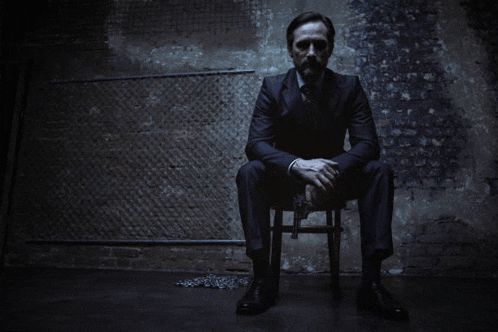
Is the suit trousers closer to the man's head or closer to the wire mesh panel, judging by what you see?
the man's head

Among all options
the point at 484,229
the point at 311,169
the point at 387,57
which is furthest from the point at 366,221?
the point at 387,57

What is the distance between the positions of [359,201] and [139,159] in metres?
2.46

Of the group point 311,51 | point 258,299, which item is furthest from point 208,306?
point 311,51

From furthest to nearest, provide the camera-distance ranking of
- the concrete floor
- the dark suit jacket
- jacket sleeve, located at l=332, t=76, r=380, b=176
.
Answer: the dark suit jacket < jacket sleeve, located at l=332, t=76, r=380, b=176 < the concrete floor

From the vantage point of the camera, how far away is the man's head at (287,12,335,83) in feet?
6.73

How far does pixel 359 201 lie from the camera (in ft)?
5.72

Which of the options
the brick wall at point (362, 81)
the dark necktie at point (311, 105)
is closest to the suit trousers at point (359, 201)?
the dark necktie at point (311, 105)

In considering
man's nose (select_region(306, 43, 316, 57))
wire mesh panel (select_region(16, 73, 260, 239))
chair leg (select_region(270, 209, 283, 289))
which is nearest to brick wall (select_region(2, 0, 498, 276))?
wire mesh panel (select_region(16, 73, 260, 239))

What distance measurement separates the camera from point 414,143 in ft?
10.4

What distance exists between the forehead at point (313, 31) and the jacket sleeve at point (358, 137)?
0.34 meters

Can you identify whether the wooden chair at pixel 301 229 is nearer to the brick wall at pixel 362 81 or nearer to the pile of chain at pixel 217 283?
the pile of chain at pixel 217 283

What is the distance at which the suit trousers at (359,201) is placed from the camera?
1.61m

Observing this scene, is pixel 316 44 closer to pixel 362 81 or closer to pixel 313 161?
pixel 313 161

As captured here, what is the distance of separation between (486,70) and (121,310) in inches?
145
